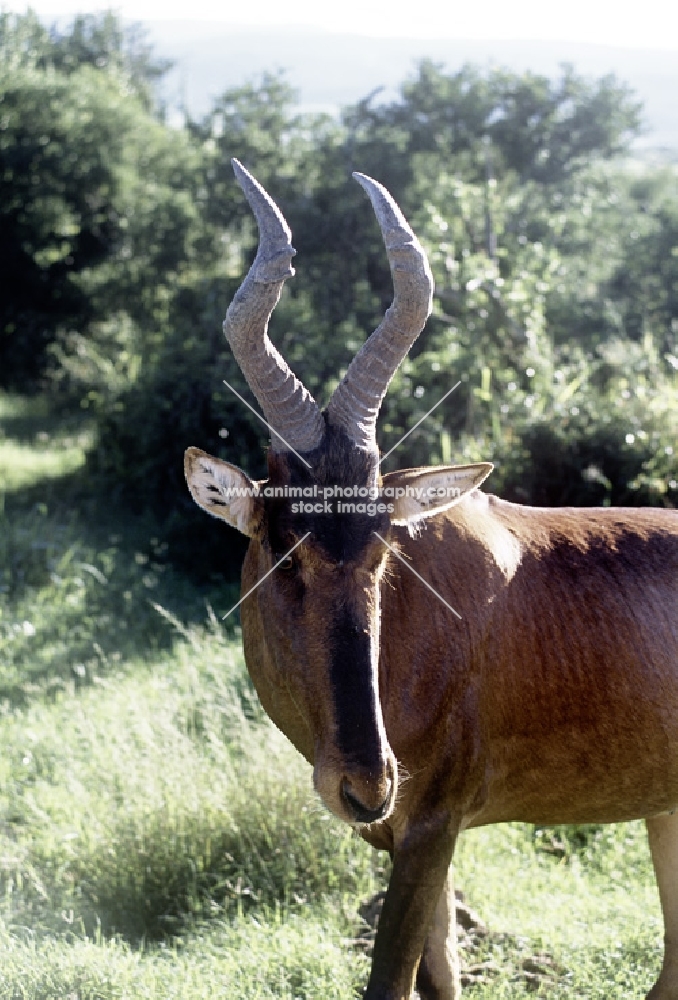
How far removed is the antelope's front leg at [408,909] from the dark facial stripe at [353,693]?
72 centimetres

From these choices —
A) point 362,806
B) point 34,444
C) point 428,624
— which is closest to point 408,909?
point 362,806

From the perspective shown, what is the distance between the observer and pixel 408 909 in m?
3.69

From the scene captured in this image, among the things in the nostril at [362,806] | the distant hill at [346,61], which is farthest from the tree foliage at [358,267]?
the nostril at [362,806]

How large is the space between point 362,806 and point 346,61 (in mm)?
30682

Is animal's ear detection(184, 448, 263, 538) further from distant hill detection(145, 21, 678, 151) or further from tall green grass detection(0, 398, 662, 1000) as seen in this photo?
distant hill detection(145, 21, 678, 151)

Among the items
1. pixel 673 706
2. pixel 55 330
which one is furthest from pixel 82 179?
Result: pixel 673 706

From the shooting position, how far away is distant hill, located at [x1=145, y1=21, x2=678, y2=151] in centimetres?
1842

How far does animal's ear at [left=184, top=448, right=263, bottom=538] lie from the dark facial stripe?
551 mm

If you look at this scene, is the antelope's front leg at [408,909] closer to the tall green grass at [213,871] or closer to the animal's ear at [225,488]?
the tall green grass at [213,871]

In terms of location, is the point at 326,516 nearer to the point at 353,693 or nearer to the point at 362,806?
the point at 353,693

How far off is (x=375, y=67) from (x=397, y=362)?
1114 inches

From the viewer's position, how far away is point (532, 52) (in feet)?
73.2

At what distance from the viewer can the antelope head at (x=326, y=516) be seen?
10.8 ft

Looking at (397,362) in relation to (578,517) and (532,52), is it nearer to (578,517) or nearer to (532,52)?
(578,517)
